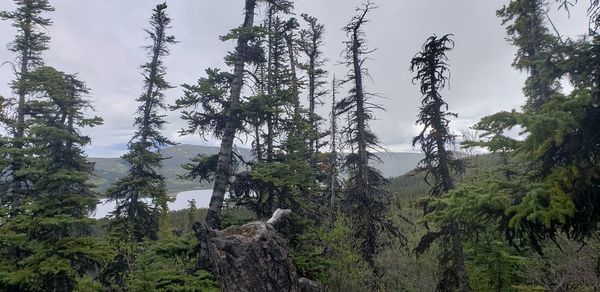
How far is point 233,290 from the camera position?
608 centimetres

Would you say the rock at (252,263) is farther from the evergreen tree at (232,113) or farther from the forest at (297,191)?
the evergreen tree at (232,113)

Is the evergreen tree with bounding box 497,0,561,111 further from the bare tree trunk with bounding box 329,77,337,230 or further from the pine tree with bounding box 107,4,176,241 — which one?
the pine tree with bounding box 107,4,176,241

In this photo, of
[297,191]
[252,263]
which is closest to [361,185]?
[297,191]

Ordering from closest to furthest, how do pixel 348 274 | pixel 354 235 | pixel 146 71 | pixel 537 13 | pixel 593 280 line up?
pixel 593 280, pixel 348 274, pixel 354 235, pixel 537 13, pixel 146 71

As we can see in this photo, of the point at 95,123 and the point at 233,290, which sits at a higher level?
the point at 95,123

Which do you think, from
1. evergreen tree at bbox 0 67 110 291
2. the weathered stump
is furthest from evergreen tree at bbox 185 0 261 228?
the weathered stump

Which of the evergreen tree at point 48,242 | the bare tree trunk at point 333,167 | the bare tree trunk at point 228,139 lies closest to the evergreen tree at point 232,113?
the bare tree trunk at point 228,139

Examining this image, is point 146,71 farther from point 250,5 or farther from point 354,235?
point 354,235

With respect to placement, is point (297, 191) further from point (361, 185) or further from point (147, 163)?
point (147, 163)

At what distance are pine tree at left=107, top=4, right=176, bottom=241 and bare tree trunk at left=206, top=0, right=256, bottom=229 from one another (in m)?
8.08

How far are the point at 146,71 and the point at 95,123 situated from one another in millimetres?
4362

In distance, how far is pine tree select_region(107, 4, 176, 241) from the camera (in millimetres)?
18141

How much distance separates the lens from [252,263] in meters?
6.16

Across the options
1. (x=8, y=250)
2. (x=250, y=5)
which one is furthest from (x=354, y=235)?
(x=8, y=250)
